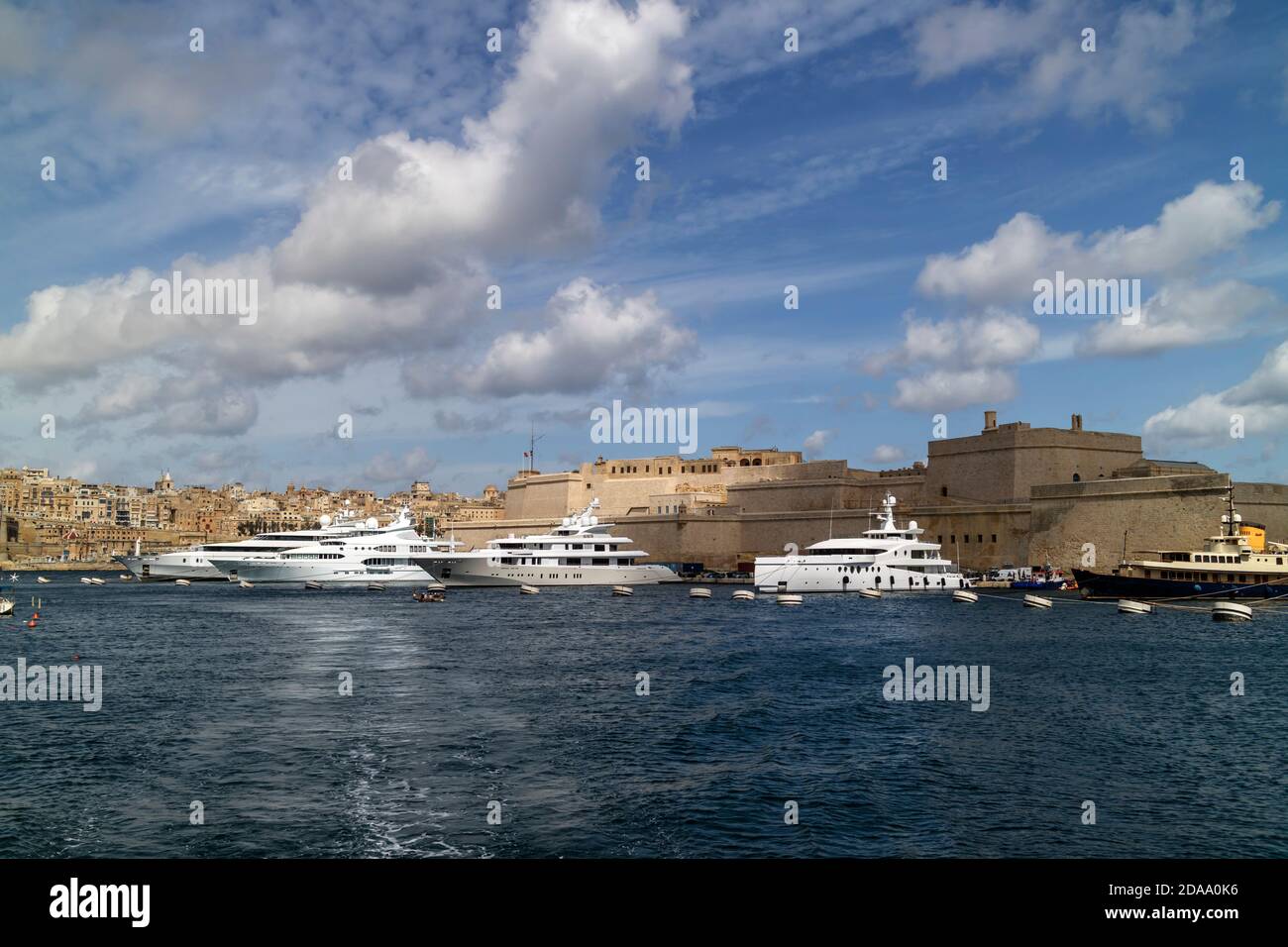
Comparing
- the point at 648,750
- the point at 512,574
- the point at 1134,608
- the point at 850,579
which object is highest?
the point at 512,574

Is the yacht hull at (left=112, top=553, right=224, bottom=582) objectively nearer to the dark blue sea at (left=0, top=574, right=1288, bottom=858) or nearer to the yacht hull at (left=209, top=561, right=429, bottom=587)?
the yacht hull at (left=209, top=561, right=429, bottom=587)

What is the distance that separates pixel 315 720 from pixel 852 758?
382 inches

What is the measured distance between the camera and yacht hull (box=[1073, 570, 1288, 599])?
44688 mm

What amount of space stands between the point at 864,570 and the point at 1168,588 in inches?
570

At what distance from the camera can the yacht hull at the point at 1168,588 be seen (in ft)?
147

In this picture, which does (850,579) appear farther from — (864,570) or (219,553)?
(219,553)

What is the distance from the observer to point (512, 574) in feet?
202

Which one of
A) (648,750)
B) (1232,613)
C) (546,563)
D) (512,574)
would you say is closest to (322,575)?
(512,574)

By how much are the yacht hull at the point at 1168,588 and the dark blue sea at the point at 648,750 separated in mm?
13112

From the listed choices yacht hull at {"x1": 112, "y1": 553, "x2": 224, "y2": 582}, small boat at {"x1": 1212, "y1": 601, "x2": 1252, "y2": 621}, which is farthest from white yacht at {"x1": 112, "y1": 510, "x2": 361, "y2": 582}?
small boat at {"x1": 1212, "y1": 601, "x2": 1252, "y2": 621}

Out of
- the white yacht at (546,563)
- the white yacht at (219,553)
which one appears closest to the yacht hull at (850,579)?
the white yacht at (546,563)

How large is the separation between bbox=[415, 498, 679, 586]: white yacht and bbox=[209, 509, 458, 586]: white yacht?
6.39 meters
